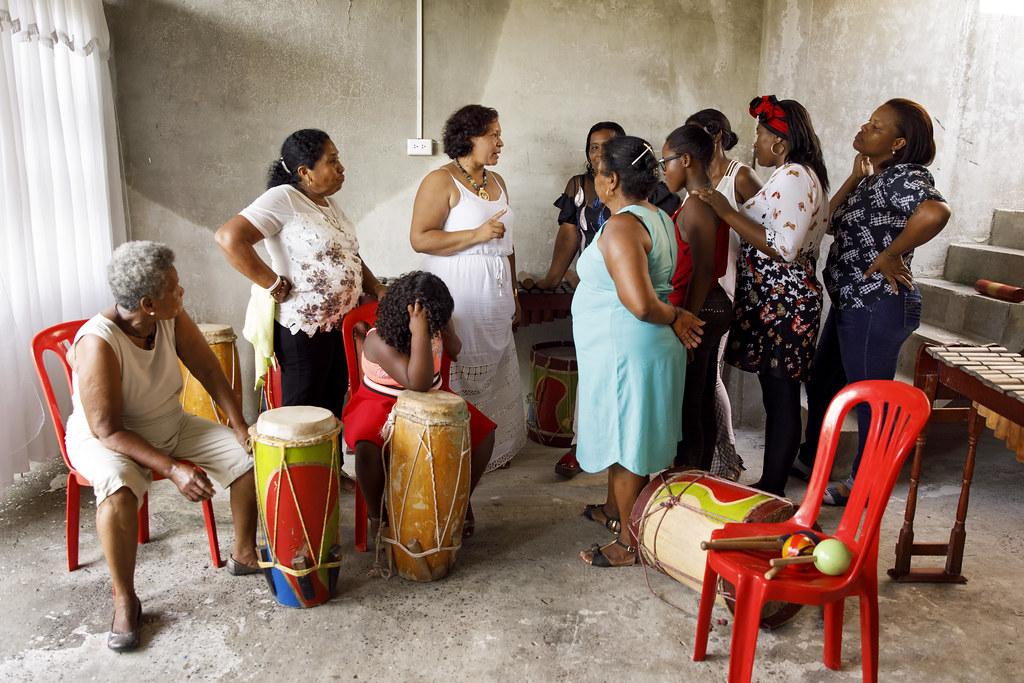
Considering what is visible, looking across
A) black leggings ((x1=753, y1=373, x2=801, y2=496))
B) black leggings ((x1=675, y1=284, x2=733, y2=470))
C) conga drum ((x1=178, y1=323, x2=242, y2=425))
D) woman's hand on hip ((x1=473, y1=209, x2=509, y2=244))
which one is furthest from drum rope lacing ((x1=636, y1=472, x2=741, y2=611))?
conga drum ((x1=178, y1=323, x2=242, y2=425))

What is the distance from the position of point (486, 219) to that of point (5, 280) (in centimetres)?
215

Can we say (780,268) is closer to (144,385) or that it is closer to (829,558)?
(829,558)

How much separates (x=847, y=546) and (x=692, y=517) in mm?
563

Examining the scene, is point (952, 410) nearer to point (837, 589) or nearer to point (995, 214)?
point (837, 589)

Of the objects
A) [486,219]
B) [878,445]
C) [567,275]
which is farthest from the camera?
[567,275]

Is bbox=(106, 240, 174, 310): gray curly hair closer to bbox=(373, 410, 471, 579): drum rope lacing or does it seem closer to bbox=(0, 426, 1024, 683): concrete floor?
bbox=(373, 410, 471, 579): drum rope lacing

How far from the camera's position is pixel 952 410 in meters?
3.36

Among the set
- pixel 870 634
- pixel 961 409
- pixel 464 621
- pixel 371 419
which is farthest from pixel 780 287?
pixel 464 621

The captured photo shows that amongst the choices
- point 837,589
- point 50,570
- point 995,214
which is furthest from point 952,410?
point 50,570

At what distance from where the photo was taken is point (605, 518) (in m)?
3.66

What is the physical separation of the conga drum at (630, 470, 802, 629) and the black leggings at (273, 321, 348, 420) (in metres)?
1.58

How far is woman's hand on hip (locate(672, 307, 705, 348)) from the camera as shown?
10.1ft

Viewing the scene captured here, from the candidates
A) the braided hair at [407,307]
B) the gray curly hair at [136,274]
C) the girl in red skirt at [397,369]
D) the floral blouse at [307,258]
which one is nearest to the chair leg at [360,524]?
the girl in red skirt at [397,369]

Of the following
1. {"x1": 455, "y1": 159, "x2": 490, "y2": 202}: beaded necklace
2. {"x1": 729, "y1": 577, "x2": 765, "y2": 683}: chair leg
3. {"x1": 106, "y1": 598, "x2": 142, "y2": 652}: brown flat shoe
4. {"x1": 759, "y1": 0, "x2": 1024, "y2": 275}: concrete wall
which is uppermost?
{"x1": 759, "y1": 0, "x2": 1024, "y2": 275}: concrete wall
